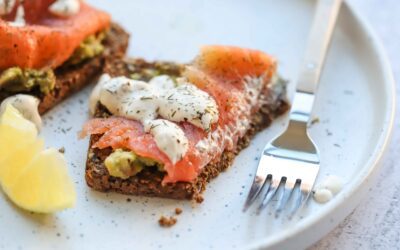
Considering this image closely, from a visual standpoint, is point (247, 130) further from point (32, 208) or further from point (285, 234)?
point (32, 208)

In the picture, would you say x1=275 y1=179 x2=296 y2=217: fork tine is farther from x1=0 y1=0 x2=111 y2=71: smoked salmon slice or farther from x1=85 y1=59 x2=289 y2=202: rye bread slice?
x1=0 y1=0 x2=111 y2=71: smoked salmon slice

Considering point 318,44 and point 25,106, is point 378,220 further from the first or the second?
point 25,106

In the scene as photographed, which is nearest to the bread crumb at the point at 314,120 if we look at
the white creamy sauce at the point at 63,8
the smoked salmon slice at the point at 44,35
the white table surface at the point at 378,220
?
the white table surface at the point at 378,220

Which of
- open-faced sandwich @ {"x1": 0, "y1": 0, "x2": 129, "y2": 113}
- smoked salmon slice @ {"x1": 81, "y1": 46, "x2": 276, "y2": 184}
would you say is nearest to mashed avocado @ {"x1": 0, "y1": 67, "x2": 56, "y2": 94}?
open-faced sandwich @ {"x1": 0, "y1": 0, "x2": 129, "y2": 113}

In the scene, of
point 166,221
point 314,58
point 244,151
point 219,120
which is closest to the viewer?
point 166,221

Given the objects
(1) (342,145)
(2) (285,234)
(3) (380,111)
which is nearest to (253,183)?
(2) (285,234)

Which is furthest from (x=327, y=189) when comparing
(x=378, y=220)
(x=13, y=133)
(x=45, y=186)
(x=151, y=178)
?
(x=13, y=133)
